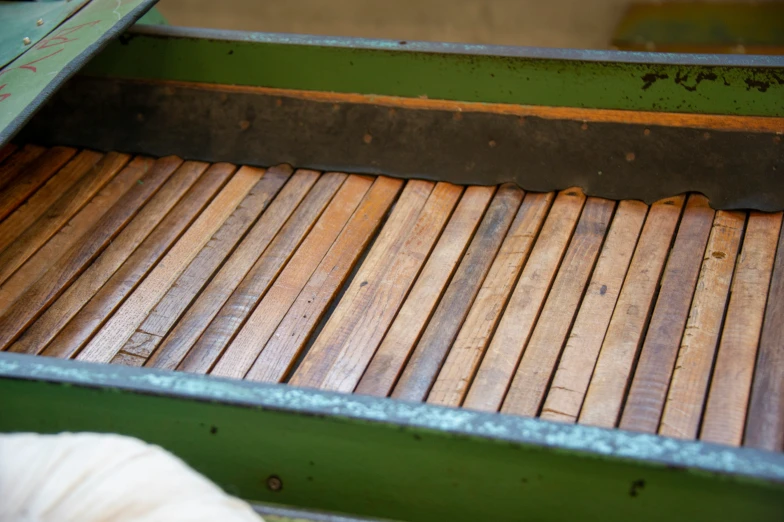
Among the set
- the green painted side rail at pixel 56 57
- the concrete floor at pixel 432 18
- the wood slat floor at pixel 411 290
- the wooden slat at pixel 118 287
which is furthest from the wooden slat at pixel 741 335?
the concrete floor at pixel 432 18

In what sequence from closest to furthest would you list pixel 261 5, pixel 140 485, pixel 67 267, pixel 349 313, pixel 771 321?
pixel 140 485 → pixel 771 321 → pixel 349 313 → pixel 67 267 → pixel 261 5

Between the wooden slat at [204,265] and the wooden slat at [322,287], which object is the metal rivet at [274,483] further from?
the wooden slat at [204,265]

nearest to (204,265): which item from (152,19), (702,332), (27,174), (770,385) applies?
(27,174)

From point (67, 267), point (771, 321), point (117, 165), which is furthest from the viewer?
point (117, 165)

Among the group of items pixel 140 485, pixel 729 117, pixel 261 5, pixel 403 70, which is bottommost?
pixel 261 5

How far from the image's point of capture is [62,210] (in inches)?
93.6

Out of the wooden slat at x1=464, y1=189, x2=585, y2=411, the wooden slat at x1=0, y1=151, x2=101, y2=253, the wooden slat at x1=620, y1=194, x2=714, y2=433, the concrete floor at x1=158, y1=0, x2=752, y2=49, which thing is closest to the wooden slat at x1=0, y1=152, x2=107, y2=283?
A: the wooden slat at x1=0, y1=151, x2=101, y2=253

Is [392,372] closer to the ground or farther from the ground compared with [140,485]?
closer to the ground

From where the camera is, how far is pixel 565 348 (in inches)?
72.8

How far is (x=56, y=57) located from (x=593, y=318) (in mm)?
1417

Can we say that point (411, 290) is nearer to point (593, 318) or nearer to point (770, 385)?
point (593, 318)

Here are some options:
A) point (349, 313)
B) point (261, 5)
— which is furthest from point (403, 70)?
point (261, 5)

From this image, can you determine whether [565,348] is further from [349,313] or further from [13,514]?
[13,514]

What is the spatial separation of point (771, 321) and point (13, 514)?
145cm
